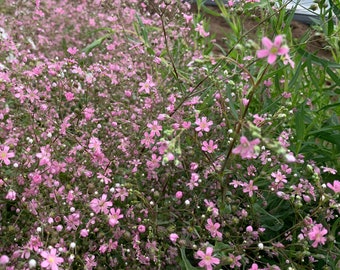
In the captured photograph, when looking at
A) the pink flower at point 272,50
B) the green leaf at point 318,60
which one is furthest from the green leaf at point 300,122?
the pink flower at point 272,50

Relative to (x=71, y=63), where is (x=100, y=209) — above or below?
below

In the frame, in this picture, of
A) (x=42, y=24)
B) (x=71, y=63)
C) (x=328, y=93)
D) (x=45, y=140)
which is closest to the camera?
(x=45, y=140)

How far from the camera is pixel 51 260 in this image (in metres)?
1.56

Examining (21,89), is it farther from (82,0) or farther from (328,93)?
(82,0)

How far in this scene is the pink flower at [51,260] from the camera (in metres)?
1.54

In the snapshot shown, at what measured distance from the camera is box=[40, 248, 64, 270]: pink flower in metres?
1.54

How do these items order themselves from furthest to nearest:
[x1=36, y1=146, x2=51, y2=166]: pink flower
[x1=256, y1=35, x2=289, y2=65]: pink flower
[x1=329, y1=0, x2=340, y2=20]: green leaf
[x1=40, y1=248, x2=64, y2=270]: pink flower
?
1. [x1=329, y1=0, x2=340, y2=20]: green leaf
2. [x1=36, y1=146, x2=51, y2=166]: pink flower
3. [x1=40, y1=248, x2=64, y2=270]: pink flower
4. [x1=256, y1=35, x2=289, y2=65]: pink flower

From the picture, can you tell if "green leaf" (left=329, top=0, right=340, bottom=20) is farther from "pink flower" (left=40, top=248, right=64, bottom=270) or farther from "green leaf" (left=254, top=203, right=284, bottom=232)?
"pink flower" (left=40, top=248, right=64, bottom=270)

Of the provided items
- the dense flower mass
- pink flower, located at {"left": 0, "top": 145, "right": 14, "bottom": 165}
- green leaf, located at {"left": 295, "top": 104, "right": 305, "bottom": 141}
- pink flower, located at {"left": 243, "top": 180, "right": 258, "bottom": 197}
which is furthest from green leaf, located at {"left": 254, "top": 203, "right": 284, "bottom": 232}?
pink flower, located at {"left": 0, "top": 145, "right": 14, "bottom": 165}

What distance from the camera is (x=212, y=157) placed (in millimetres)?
2033

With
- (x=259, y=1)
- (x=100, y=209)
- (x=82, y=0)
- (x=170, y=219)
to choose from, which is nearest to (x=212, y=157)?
(x=170, y=219)

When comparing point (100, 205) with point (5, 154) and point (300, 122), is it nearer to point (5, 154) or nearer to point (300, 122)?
point (5, 154)

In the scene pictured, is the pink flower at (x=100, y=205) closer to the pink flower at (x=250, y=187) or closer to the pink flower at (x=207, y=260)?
the pink flower at (x=207, y=260)

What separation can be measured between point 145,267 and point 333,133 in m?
1.15
